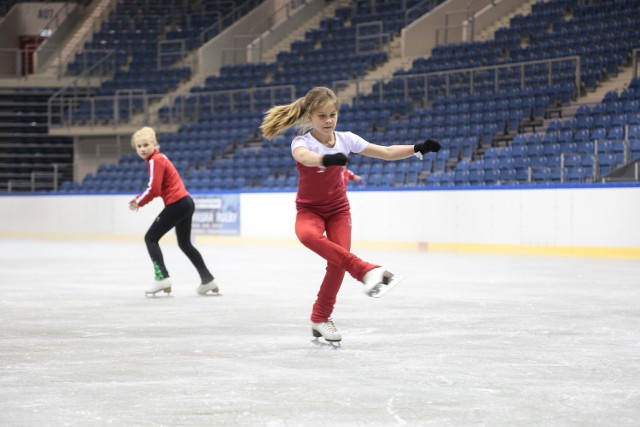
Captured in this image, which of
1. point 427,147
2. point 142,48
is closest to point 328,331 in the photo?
point 427,147

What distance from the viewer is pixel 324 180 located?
7094 millimetres

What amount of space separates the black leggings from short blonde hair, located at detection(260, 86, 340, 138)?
4.64m

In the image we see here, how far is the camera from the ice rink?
486cm

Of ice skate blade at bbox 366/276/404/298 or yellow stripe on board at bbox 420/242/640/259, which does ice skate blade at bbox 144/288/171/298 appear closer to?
ice skate blade at bbox 366/276/404/298

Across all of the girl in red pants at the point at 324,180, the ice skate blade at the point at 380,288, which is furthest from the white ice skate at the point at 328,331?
the ice skate blade at the point at 380,288

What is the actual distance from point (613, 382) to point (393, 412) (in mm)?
1434

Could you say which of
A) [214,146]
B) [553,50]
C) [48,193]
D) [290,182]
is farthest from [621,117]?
[48,193]

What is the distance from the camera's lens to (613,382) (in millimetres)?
5629

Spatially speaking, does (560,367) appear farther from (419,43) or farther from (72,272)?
(419,43)

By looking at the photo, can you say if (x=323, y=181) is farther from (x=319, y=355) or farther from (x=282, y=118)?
(x=319, y=355)

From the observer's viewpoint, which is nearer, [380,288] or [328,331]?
[380,288]

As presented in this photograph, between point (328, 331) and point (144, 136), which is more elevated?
point (144, 136)

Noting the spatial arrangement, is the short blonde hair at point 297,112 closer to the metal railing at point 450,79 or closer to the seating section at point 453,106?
the seating section at point 453,106

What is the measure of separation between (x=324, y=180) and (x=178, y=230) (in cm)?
479
